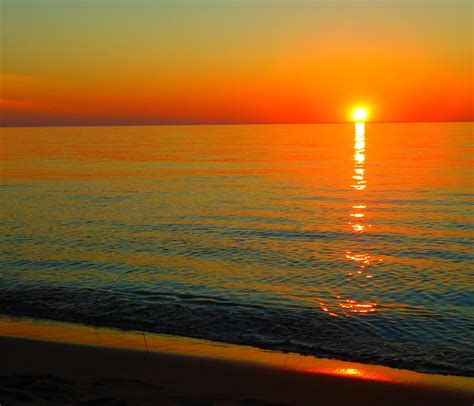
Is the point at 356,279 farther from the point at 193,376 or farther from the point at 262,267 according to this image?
the point at 193,376

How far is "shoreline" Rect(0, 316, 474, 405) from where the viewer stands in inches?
272

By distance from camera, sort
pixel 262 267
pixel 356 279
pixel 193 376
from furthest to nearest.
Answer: pixel 262 267
pixel 356 279
pixel 193 376

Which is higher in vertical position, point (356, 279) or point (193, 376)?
point (193, 376)

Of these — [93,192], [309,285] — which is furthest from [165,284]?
[93,192]

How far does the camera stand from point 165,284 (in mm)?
13109

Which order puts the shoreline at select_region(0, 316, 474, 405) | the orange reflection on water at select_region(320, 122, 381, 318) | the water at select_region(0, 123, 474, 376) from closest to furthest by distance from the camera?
the shoreline at select_region(0, 316, 474, 405)
the water at select_region(0, 123, 474, 376)
the orange reflection on water at select_region(320, 122, 381, 318)

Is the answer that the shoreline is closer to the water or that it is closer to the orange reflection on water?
the water

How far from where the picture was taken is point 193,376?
7629mm

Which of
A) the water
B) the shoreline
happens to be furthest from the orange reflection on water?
the shoreline

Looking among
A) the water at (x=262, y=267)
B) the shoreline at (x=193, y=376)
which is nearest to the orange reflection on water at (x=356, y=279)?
→ the water at (x=262, y=267)

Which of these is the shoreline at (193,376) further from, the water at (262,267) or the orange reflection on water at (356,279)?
the orange reflection on water at (356,279)

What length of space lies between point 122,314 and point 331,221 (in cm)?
1217

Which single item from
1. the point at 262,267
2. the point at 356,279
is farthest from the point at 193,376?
the point at 262,267

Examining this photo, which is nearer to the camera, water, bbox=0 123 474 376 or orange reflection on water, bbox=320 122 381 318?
water, bbox=0 123 474 376
